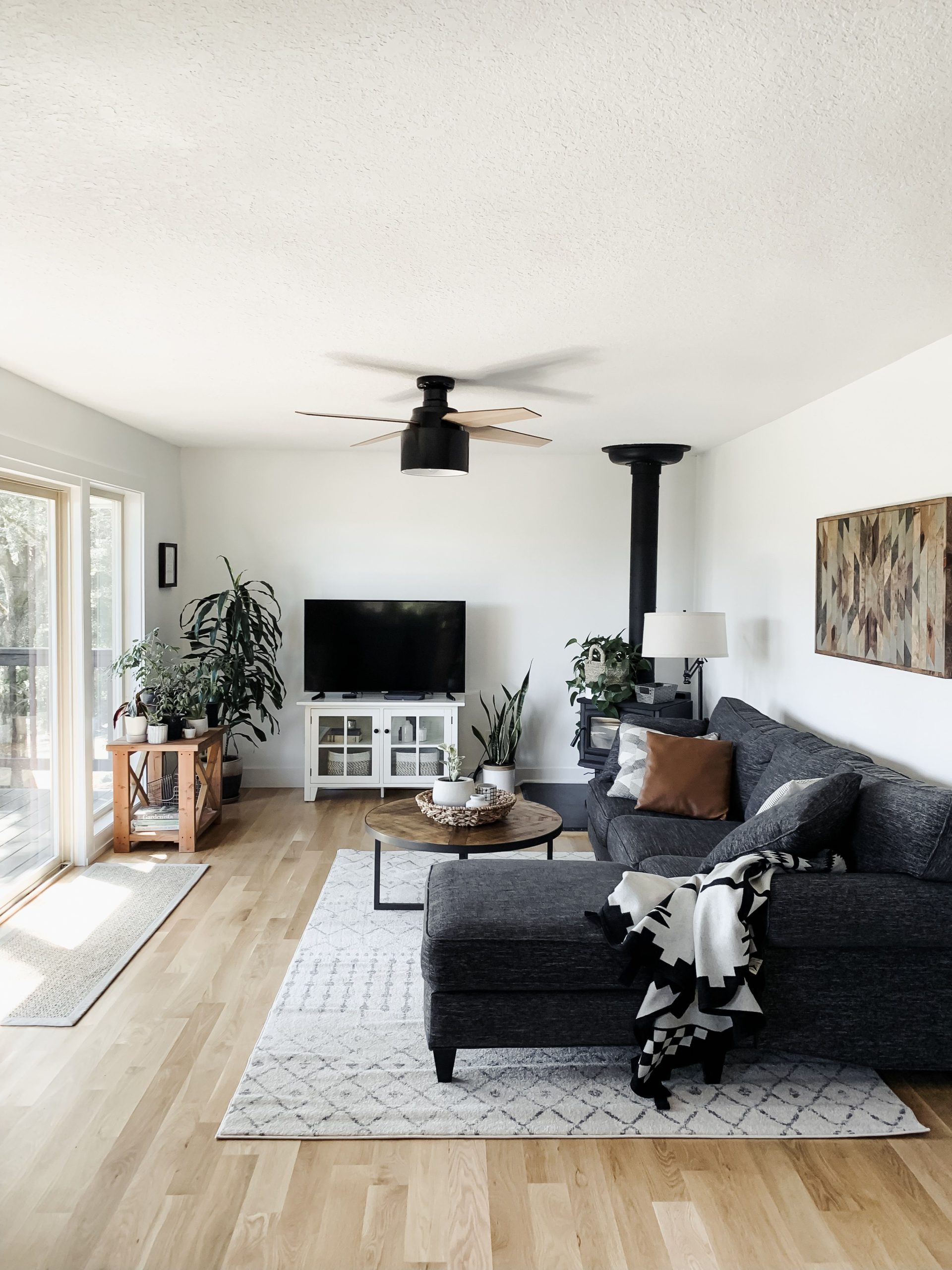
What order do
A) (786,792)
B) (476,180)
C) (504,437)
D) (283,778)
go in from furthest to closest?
(283,778), (504,437), (786,792), (476,180)

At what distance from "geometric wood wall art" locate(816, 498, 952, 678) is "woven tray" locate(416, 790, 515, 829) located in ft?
5.38

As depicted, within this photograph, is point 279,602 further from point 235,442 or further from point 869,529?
point 869,529

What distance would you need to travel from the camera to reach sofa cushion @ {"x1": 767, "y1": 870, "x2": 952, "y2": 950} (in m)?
2.52

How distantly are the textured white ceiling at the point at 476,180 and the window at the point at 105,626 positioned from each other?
5.41 ft

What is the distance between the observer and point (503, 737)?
20.9 ft

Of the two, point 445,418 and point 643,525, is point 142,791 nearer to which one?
point 445,418

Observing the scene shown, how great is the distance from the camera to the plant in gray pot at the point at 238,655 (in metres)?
5.88

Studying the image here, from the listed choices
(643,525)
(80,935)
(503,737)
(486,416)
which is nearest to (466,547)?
(643,525)

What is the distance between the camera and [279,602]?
6.50m

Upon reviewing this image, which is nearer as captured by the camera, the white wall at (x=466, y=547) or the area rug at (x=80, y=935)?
the area rug at (x=80, y=935)

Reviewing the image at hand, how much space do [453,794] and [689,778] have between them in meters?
1.07

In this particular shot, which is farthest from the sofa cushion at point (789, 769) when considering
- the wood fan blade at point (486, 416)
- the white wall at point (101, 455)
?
the white wall at point (101, 455)

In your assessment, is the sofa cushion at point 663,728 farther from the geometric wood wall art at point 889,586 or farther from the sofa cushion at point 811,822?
the sofa cushion at point 811,822

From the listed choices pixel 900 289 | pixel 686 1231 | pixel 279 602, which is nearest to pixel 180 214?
pixel 900 289
